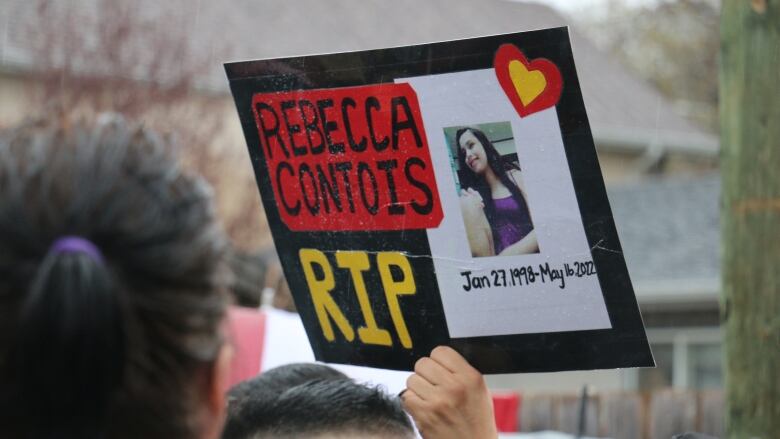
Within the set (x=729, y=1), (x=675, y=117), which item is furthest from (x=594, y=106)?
(x=729, y=1)

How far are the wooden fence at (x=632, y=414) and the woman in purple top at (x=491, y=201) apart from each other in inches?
246

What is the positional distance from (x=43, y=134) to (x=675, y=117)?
3091cm

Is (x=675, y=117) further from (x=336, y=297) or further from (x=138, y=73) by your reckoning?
(x=336, y=297)

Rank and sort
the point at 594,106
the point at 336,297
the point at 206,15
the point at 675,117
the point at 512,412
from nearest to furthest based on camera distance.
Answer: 1. the point at 336,297
2. the point at 512,412
3. the point at 206,15
4. the point at 594,106
5. the point at 675,117

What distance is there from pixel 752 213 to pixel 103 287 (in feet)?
5.37

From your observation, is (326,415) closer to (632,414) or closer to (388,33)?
(632,414)

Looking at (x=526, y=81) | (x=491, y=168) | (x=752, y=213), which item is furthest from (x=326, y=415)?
(x=752, y=213)

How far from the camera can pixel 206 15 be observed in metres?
24.2

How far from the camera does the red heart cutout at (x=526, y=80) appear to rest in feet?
6.74

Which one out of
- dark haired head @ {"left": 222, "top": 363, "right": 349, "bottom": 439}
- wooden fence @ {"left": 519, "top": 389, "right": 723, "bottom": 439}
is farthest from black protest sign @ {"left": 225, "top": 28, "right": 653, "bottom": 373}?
wooden fence @ {"left": 519, "top": 389, "right": 723, "bottom": 439}

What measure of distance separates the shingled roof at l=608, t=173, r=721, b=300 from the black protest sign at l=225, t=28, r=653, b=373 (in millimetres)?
15344

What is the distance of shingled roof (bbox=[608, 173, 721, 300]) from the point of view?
18.5m

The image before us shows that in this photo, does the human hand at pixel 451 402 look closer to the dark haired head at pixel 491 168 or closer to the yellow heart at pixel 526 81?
the dark haired head at pixel 491 168

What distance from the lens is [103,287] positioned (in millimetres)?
1406
